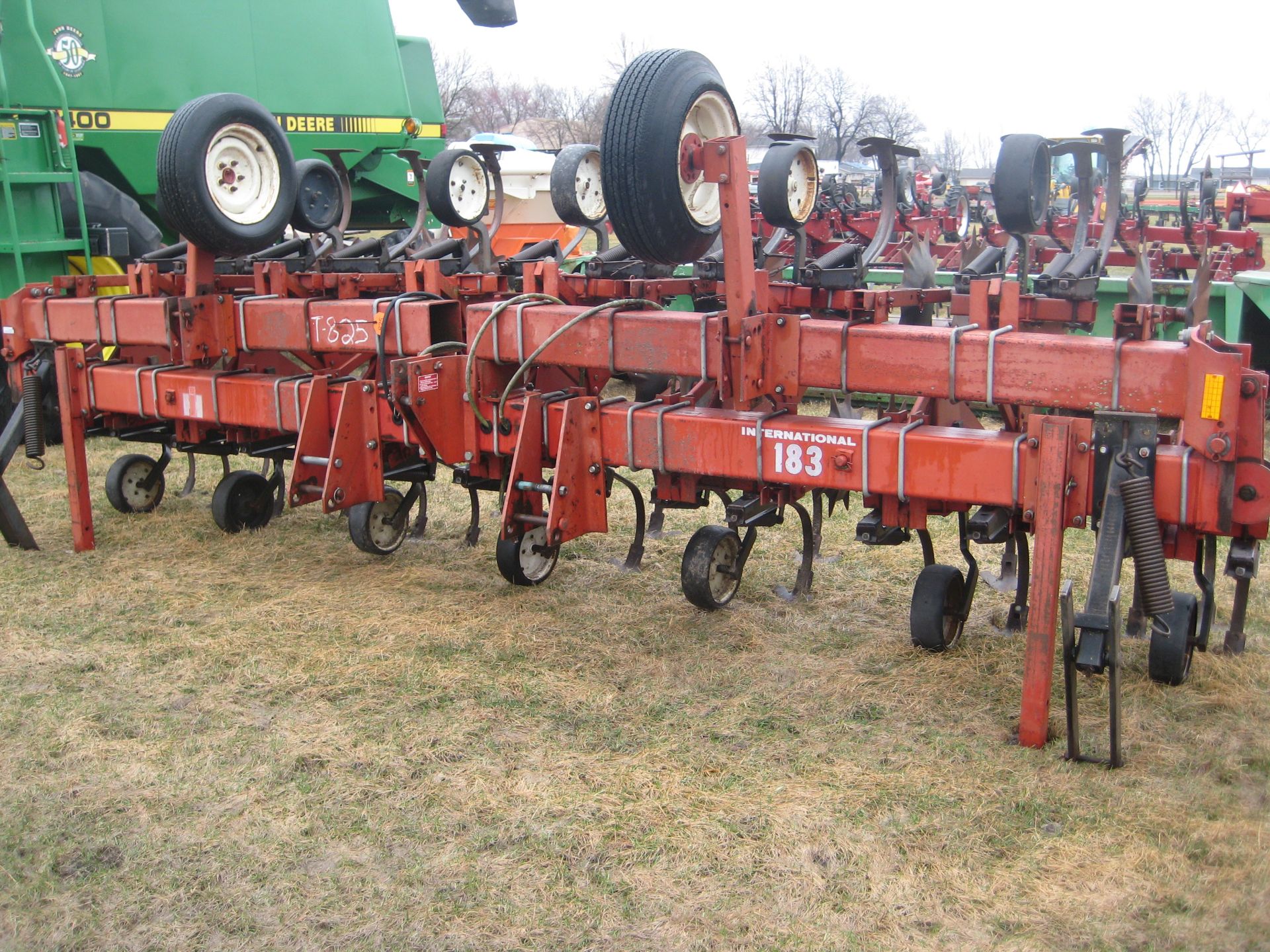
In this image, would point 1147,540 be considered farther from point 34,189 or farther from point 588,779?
point 34,189

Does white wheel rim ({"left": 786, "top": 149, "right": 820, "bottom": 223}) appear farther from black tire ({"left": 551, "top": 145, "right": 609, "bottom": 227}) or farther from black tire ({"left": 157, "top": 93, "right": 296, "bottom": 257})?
A: black tire ({"left": 157, "top": 93, "right": 296, "bottom": 257})

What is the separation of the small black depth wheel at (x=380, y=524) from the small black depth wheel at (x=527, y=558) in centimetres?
77

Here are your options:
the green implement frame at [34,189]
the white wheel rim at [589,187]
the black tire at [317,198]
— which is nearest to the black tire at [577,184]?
the white wheel rim at [589,187]

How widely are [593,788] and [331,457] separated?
2069mm

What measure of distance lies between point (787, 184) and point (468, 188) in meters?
2.61

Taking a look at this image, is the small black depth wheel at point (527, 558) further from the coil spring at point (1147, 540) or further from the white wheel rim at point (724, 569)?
the coil spring at point (1147, 540)

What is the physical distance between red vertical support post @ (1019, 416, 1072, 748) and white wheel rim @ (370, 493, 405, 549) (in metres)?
3.33

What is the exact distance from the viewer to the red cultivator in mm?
3576

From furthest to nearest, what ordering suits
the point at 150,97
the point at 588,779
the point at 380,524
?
the point at 150,97
the point at 380,524
the point at 588,779

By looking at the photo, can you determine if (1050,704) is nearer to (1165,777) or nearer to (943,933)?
(1165,777)

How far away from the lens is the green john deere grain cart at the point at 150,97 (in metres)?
7.73

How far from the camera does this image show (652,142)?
3982mm

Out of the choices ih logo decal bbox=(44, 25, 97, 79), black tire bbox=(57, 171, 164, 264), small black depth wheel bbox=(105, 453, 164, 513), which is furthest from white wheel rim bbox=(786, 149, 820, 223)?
ih logo decal bbox=(44, 25, 97, 79)

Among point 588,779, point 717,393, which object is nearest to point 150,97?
point 717,393
